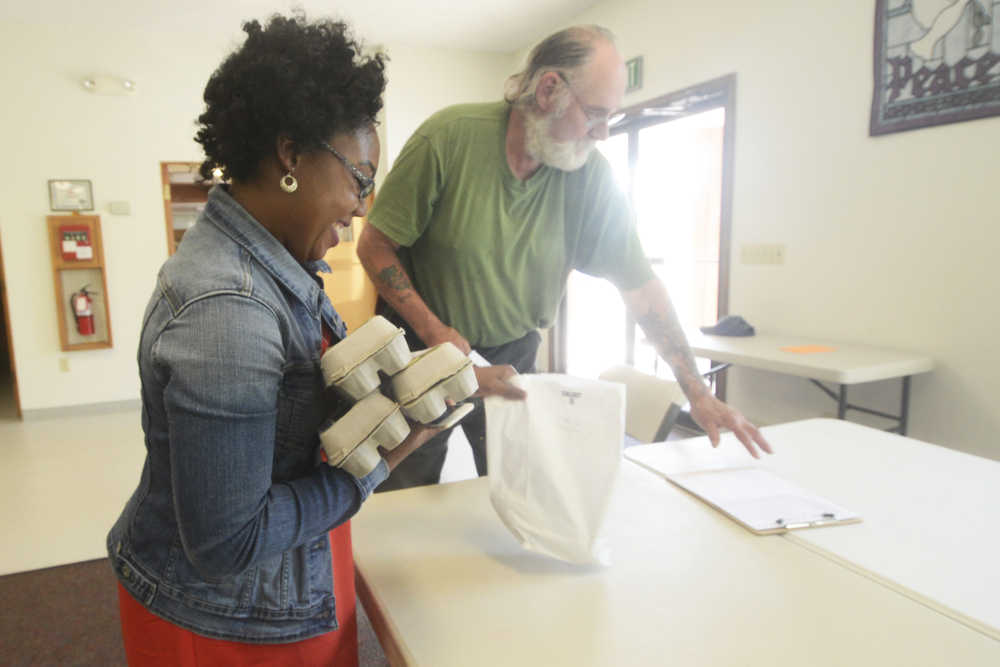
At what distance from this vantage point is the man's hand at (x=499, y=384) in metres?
0.90

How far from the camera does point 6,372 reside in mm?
6688

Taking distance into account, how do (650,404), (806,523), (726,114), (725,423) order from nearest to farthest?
(806,523), (725,423), (650,404), (726,114)

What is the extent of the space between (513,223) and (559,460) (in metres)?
0.75

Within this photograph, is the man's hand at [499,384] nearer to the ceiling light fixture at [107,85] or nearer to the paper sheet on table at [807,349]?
the paper sheet on table at [807,349]

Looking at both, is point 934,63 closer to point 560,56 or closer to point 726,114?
point 726,114

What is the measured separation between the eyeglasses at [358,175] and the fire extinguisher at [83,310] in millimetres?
4721

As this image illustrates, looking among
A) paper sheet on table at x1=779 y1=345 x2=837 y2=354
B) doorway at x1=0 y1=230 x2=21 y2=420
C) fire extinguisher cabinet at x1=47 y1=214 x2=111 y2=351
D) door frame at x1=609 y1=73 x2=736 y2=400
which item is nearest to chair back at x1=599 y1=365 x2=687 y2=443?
paper sheet on table at x1=779 y1=345 x2=837 y2=354

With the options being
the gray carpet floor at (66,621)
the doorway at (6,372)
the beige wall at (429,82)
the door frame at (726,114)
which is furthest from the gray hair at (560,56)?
the doorway at (6,372)

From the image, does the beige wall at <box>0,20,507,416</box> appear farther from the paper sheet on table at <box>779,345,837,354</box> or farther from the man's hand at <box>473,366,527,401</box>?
the man's hand at <box>473,366,527,401</box>

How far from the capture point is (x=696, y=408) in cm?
131

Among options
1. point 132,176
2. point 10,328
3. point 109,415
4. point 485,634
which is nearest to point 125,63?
point 132,176

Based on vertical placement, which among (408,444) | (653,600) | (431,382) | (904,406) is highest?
(431,382)

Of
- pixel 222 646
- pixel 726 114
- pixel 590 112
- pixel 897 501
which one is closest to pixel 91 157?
pixel 726 114

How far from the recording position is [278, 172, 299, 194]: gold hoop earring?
70 cm
